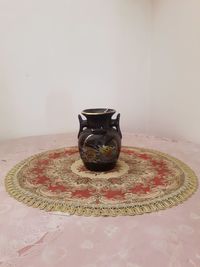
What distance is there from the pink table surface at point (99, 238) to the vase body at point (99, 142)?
0.26 meters

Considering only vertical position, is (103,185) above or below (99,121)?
below

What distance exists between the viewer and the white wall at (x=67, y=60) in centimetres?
141

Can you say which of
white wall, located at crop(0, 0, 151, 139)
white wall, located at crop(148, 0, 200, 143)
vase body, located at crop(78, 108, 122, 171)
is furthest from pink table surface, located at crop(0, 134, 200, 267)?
white wall, located at crop(0, 0, 151, 139)

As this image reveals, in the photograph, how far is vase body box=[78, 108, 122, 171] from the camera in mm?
835

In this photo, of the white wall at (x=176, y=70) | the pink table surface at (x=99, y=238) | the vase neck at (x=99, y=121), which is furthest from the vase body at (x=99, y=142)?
the white wall at (x=176, y=70)

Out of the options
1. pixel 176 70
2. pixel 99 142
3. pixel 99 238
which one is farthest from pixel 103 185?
pixel 176 70

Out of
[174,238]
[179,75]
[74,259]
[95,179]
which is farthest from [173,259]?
[179,75]

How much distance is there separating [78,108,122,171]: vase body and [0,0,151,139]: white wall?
0.74 metres

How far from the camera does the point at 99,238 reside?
0.53 metres

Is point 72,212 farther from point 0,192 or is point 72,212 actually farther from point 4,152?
point 4,152

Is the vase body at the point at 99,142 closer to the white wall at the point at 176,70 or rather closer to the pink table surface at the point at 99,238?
the pink table surface at the point at 99,238

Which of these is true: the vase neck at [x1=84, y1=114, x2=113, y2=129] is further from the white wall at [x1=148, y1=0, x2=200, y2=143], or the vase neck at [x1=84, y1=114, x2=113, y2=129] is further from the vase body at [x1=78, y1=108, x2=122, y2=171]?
the white wall at [x1=148, y1=0, x2=200, y2=143]

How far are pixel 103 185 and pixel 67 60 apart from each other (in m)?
0.95

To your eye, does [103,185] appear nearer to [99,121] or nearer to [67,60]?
[99,121]
